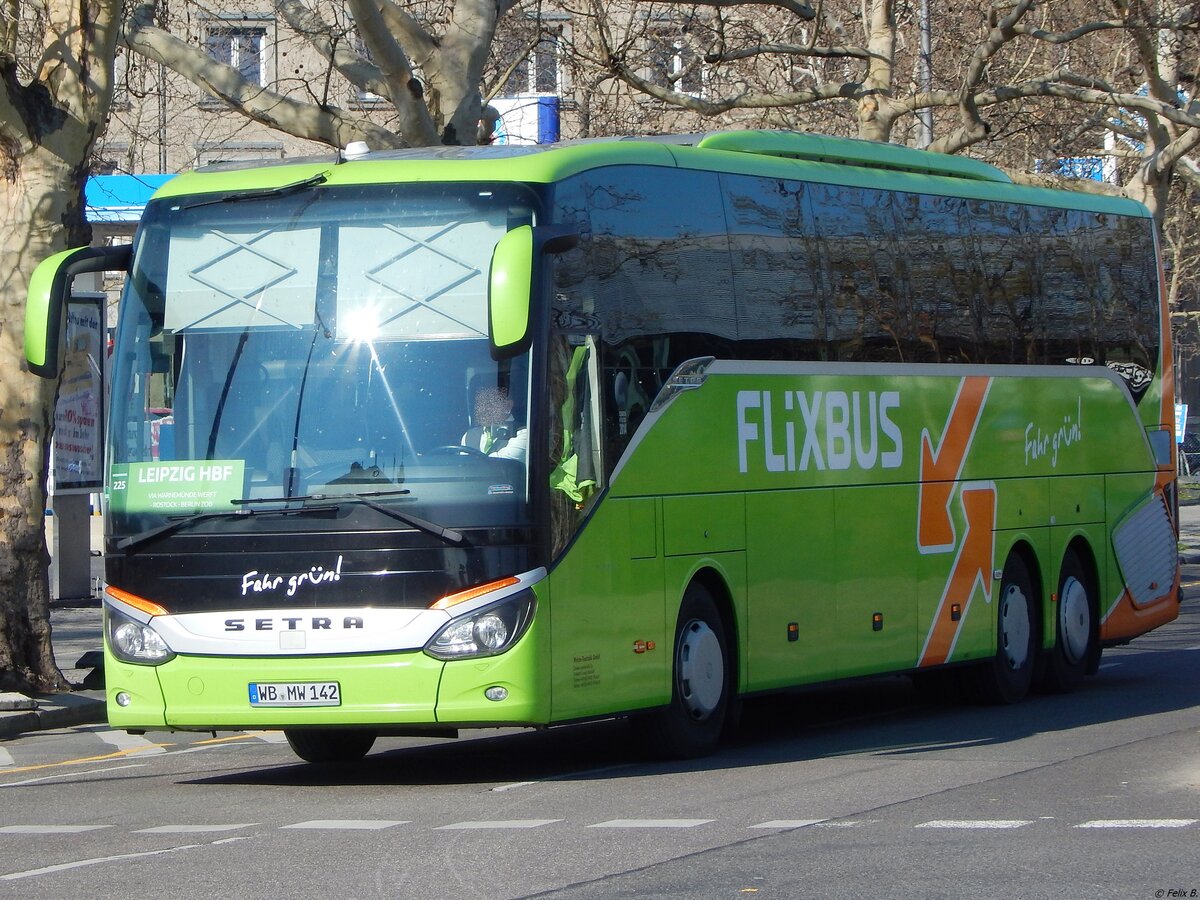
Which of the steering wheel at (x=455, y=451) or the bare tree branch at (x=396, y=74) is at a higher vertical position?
the bare tree branch at (x=396, y=74)

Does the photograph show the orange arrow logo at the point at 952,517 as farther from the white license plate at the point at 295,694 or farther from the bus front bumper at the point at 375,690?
the white license plate at the point at 295,694

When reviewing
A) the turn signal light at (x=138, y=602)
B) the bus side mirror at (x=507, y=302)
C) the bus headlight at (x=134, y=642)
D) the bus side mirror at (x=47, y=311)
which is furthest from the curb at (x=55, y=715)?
the bus side mirror at (x=507, y=302)

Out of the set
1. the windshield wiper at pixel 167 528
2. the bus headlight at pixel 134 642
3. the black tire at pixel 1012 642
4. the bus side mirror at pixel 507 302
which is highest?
the bus side mirror at pixel 507 302

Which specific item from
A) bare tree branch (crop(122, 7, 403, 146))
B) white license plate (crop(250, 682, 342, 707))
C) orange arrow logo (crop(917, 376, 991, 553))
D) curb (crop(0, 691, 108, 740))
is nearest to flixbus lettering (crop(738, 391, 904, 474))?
orange arrow logo (crop(917, 376, 991, 553))

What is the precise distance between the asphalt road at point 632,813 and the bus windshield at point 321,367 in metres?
1.54

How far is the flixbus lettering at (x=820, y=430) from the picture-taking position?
12430 millimetres

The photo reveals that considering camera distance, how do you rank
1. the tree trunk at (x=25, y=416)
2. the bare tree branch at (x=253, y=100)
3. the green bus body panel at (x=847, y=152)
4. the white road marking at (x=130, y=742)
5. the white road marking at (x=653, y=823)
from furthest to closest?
1. the bare tree branch at (x=253, y=100)
2. the tree trunk at (x=25, y=416)
3. the white road marking at (x=130, y=742)
4. the green bus body panel at (x=847, y=152)
5. the white road marking at (x=653, y=823)

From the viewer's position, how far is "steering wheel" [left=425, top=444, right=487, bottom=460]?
1034 centimetres

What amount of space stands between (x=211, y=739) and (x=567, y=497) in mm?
4785

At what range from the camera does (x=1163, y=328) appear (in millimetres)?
17953

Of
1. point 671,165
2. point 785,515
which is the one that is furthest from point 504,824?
point 671,165

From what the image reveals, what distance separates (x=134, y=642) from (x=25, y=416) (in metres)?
5.22

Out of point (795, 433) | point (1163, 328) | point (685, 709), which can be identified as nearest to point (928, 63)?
point (1163, 328)

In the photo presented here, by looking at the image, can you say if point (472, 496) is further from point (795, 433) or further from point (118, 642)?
point (795, 433)
